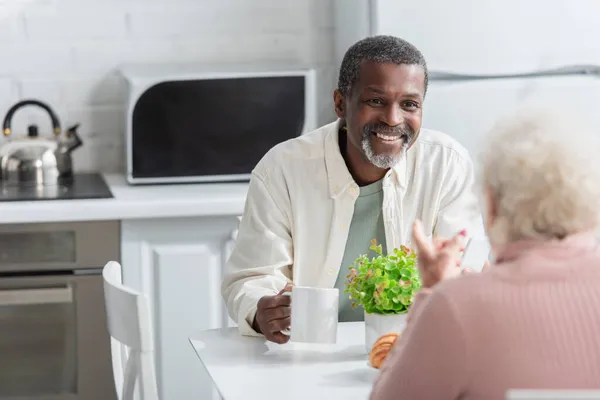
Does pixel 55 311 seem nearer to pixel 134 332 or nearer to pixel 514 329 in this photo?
pixel 134 332

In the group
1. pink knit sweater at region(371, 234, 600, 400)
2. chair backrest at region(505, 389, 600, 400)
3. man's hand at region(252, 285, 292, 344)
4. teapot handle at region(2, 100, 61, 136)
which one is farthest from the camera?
teapot handle at region(2, 100, 61, 136)

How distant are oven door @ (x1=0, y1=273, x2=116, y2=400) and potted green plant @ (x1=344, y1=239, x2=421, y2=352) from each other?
1.31m

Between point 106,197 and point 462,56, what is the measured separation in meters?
1.01

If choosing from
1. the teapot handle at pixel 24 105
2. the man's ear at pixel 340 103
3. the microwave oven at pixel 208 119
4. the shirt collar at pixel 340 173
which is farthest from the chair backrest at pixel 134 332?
the teapot handle at pixel 24 105

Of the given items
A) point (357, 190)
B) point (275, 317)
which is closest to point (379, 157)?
point (357, 190)

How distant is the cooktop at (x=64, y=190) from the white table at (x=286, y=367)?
1.08 metres

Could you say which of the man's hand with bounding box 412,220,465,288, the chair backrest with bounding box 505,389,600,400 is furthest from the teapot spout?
the chair backrest with bounding box 505,389,600,400

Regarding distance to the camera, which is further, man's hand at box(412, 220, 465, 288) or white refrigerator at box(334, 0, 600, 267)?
white refrigerator at box(334, 0, 600, 267)

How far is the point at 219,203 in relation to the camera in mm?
3057

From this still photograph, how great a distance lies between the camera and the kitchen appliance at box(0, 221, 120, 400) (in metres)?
3.01

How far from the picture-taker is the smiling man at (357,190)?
2.31 m

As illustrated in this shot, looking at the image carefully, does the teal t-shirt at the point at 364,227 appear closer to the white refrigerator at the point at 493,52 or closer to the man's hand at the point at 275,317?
the man's hand at the point at 275,317

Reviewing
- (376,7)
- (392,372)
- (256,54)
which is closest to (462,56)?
(376,7)

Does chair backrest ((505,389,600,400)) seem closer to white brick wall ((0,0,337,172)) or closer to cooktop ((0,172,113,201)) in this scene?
cooktop ((0,172,113,201))
